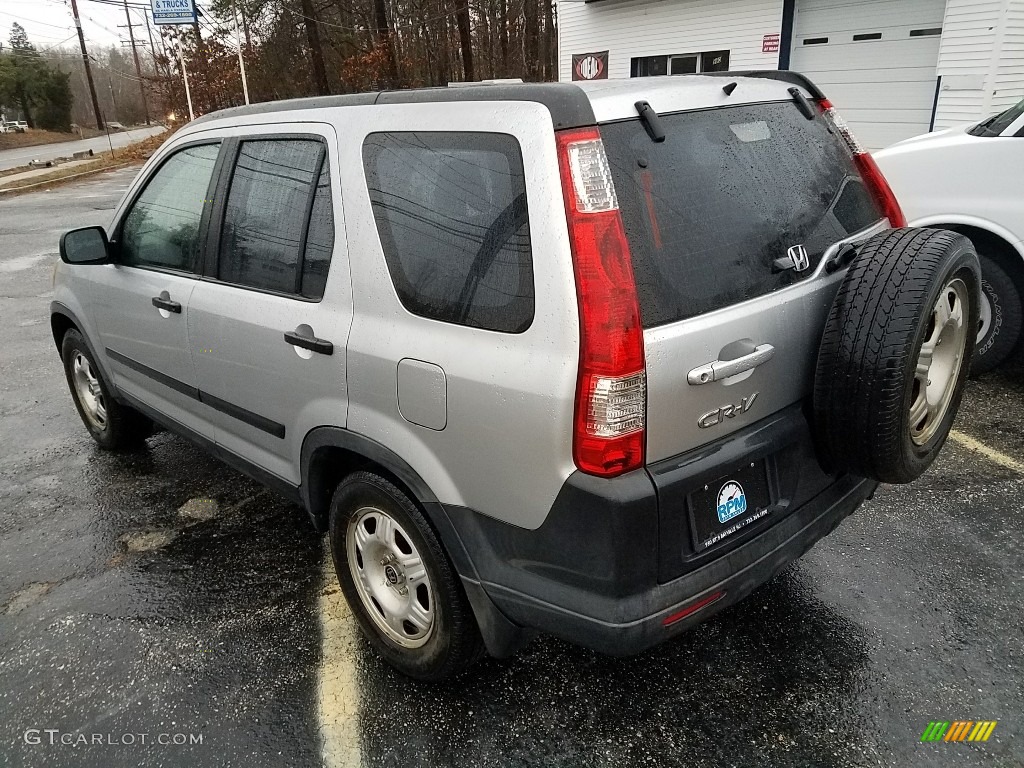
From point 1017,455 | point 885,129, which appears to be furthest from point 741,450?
point 885,129

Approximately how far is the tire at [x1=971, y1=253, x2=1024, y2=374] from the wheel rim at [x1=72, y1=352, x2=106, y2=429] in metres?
5.33

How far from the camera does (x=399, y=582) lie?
8.41ft

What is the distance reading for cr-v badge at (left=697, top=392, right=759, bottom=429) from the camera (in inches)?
79.3

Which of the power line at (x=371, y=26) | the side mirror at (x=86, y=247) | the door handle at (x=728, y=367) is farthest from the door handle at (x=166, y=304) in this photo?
the power line at (x=371, y=26)

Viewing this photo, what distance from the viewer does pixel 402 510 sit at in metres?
2.34

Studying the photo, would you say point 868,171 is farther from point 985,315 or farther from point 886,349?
point 985,315

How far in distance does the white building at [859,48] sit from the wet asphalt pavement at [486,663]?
937 centimetres

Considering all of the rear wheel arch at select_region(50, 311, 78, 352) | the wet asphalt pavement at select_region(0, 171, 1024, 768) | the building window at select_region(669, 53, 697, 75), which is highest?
the building window at select_region(669, 53, 697, 75)

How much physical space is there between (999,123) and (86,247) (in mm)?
5317

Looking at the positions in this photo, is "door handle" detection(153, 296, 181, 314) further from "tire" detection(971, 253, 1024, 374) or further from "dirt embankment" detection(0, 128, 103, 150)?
"dirt embankment" detection(0, 128, 103, 150)

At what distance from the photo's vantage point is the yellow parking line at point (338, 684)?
2.35 meters

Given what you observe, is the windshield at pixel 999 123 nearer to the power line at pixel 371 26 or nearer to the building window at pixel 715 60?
the building window at pixel 715 60

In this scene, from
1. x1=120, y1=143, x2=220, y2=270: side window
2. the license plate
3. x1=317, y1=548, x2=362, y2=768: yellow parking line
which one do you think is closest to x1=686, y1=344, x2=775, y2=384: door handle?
the license plate

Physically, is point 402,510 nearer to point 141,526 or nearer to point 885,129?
point 141,526
